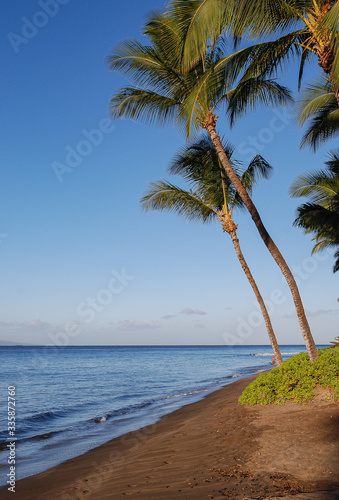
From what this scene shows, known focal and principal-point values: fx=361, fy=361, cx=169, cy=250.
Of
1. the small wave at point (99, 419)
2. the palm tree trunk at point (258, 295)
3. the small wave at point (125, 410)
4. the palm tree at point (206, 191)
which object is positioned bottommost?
the small wave at point (125, 410)

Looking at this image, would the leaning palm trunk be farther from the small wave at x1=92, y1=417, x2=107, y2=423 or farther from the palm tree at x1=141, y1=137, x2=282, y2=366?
the small wave at x1=92, y1=417, x2=107, y2=423

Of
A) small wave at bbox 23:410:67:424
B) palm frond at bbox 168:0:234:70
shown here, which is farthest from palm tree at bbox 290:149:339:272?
small wave at bbox 23:410:67:424

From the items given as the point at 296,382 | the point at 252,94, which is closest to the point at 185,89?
the point at 252,94

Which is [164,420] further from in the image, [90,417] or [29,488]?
[29,488]

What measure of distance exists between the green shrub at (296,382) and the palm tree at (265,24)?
612 cm

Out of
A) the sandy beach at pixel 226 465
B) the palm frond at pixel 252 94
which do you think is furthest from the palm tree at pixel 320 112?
the sandy beach at pixel 226 465

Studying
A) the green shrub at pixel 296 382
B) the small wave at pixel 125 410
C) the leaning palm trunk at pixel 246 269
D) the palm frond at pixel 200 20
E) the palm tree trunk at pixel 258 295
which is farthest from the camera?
the small wave at pixel 125 410

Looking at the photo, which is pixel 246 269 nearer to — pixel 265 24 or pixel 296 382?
pixel 296 382

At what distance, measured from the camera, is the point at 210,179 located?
1410 centimetres

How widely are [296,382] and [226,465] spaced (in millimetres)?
4341

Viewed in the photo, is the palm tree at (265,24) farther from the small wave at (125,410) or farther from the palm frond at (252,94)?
the small wave at (125,410)

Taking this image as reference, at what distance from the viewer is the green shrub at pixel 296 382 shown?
8.27 metres

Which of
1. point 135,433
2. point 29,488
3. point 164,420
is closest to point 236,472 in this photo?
point 29,488

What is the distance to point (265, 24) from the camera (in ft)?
27.0
